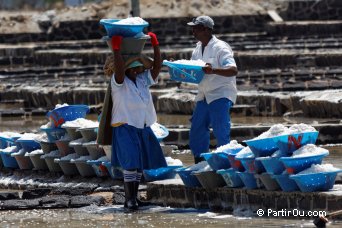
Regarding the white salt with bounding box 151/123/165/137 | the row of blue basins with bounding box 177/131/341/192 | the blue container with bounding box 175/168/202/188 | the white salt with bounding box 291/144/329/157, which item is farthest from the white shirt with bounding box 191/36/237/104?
the white salt with bounding box 291/144/329/157

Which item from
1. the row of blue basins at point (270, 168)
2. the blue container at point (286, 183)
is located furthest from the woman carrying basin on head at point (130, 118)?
the blue container at point (286, 183)

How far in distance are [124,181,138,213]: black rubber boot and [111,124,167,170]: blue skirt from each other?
143 millimetres

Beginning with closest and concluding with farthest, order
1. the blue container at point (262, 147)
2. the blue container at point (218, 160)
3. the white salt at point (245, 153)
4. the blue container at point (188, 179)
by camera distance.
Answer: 1. the blue container at point (262, 147)
2. the white salt at point (245, 153)
3. the blue container at point (218, 160)
4. the blue container at point (188, 179)

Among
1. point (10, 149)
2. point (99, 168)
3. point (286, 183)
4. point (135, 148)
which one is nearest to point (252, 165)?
point (286, 183)

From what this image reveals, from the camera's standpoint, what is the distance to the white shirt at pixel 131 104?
1137cm

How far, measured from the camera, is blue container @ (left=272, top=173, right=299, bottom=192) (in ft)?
34.0

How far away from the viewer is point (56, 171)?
13.9m

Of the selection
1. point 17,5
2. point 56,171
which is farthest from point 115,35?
point 17,5

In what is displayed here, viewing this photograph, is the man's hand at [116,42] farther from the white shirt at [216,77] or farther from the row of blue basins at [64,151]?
the row of blue basins at [64,151]

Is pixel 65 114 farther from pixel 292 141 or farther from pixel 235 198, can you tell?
pixel 292 141

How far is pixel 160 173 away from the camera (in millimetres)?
12117

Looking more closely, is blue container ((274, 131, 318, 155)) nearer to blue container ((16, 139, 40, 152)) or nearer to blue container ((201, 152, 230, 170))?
blue container ((201, 152, 230, 170))

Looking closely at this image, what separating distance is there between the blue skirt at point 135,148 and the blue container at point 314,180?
1.69 m

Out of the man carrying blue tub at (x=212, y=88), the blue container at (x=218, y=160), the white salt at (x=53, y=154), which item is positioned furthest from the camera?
the white salt at (x=53, y=154)
